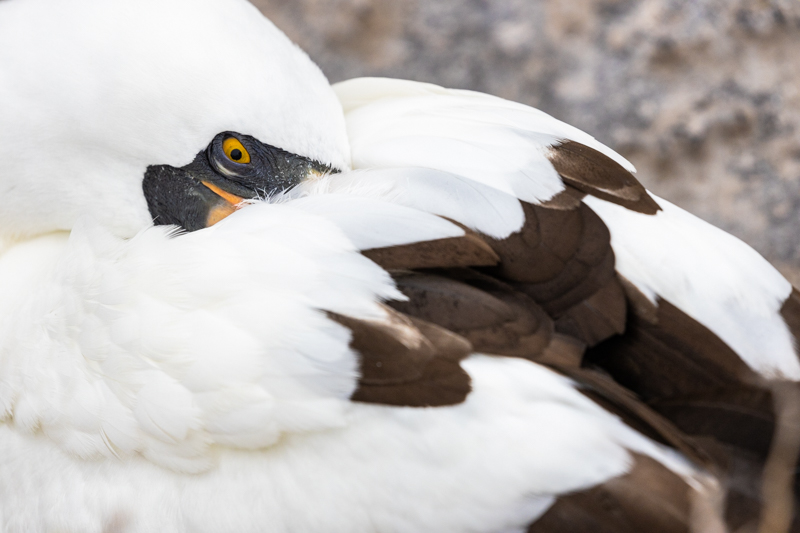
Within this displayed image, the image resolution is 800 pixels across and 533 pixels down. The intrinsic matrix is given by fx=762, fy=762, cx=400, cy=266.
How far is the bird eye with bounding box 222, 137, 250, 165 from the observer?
137cm

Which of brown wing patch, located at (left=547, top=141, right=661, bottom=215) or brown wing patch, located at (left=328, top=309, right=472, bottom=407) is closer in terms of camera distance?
brown wing patch, located at (left=328, top=309, right=472, bottom=407)

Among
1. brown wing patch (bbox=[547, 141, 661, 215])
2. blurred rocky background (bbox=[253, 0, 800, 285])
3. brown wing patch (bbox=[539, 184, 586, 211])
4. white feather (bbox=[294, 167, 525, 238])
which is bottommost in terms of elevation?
white feather (bbox=[294, 167, 525, 238])

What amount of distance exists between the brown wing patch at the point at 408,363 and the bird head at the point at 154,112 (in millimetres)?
456

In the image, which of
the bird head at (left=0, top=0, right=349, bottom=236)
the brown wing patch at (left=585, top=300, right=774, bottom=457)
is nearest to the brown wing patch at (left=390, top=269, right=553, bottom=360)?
the brown wing patch at (left=585, top=300, right=774, bottom=457)

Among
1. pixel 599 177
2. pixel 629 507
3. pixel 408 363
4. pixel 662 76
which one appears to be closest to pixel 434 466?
pixel 408 363

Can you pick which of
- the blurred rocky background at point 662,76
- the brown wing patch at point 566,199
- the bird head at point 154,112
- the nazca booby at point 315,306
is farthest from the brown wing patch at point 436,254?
the blurred rocky background at point 662,76

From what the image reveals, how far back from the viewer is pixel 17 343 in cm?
126

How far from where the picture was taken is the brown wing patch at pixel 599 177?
1270 mm

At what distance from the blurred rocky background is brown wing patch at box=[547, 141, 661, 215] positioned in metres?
0.99

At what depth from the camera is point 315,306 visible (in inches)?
41.5

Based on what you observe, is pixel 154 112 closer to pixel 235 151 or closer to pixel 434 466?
pixel 235 151

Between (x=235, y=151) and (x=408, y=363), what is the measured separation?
581 millimetres

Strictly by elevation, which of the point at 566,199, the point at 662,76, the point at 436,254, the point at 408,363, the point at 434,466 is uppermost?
the point at 662,76

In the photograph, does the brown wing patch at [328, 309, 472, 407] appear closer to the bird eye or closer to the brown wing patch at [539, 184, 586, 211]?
the brown wing patch at [539, 184, 586, 211]
